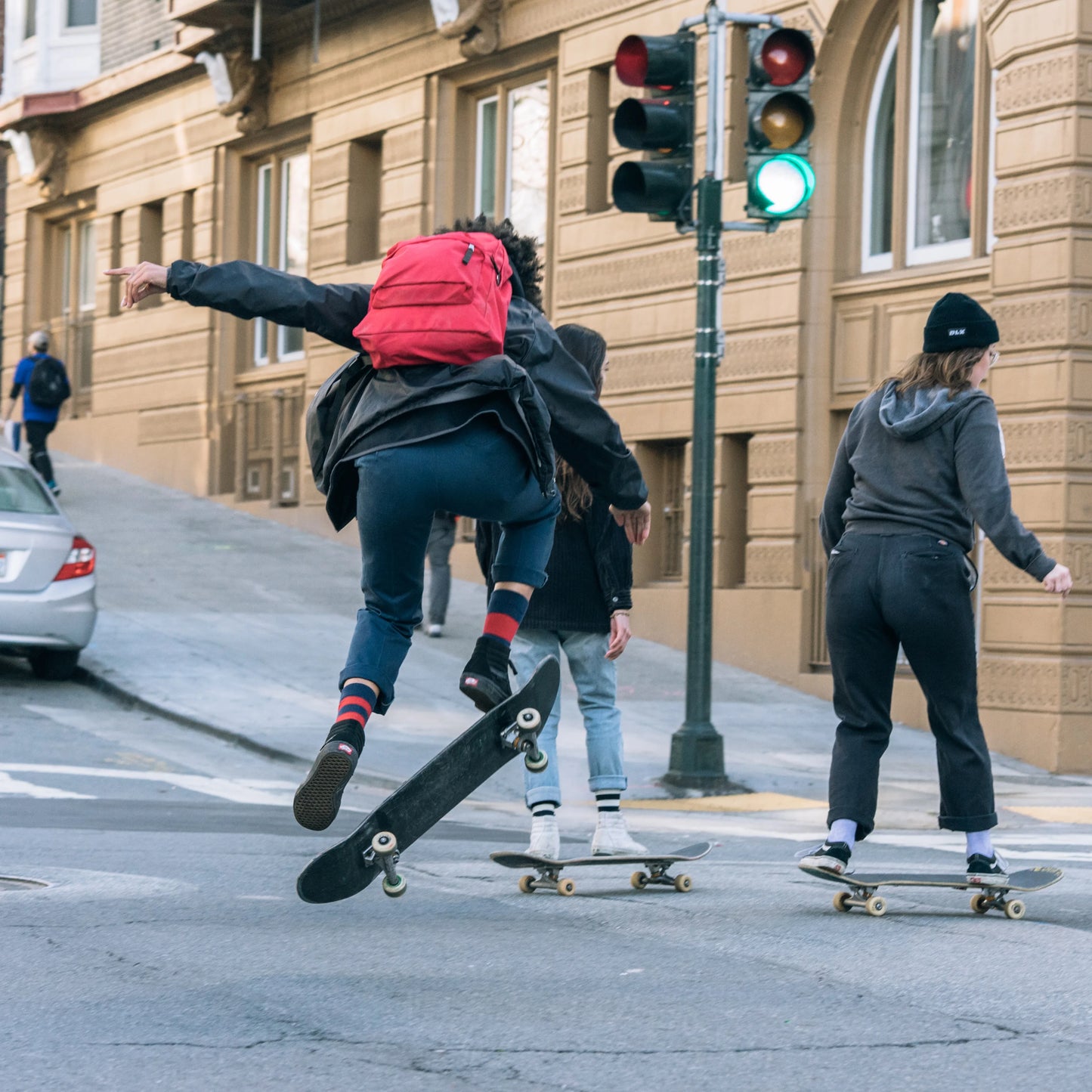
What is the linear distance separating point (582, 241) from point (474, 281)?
44.9 ft

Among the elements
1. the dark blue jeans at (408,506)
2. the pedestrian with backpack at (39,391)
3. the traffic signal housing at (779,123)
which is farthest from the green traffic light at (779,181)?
the pedestrian with backpack at (39,391)

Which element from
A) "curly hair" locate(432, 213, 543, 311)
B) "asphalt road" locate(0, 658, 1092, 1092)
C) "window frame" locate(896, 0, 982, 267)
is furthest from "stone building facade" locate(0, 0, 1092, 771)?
"curly hair" locate(432, 213, 543, 311)

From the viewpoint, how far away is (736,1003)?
15.0 ft

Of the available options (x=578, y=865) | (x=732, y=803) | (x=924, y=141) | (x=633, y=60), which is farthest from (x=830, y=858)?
(x=924, y=141)

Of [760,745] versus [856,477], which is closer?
[856,477]

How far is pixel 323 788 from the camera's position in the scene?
16.8ft

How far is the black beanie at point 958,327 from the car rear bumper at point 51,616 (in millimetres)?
8530

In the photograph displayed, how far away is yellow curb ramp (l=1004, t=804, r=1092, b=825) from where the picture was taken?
10383mm

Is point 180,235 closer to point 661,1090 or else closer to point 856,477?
point 856,477

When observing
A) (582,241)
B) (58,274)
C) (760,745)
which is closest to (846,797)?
(760,745)

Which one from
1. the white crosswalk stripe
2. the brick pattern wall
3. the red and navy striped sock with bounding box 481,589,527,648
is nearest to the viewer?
the red and navy striped sock with bounding box 481,589,527,648

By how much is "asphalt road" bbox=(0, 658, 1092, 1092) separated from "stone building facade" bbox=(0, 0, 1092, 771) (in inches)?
275

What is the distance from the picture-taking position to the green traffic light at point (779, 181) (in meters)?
10.9

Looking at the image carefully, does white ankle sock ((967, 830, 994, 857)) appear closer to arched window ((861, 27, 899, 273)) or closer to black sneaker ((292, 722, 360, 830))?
black sneaker ((292, 722, 360, 830))
